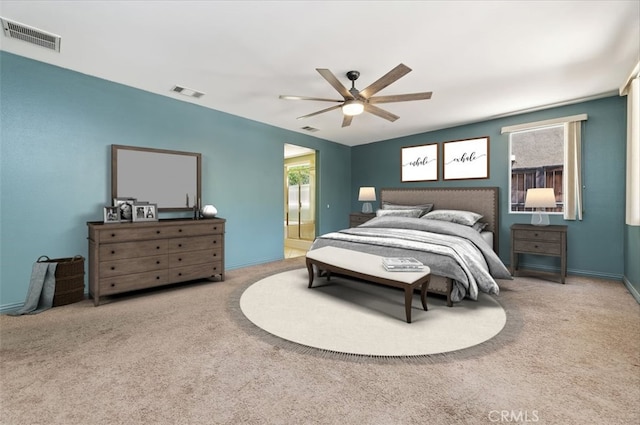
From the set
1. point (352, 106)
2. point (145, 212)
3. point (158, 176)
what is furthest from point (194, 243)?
point (352, 106)

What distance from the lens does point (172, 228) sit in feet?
11.4

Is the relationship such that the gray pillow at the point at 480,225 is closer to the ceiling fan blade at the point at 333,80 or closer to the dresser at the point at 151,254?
the ceiling fan blade at the point at 333,80

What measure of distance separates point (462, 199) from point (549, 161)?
137 centimetres

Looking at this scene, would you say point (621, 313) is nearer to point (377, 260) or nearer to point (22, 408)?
point (377, 260)

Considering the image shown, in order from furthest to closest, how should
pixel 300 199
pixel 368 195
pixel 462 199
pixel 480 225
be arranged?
pixel 300 199
pixel 368 195
pixel 462 199
pixel 480 225

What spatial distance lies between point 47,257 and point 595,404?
4.70m

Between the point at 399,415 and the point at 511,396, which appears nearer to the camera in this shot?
the point at 399,415

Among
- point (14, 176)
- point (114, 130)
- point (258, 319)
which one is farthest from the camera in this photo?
point (114, 130)

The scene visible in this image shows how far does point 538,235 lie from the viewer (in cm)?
398

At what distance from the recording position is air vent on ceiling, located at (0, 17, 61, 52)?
2.32 m

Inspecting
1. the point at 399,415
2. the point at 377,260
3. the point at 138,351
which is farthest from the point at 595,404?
the point at 138,351

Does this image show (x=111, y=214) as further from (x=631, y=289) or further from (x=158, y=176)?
(x=631, y=289)

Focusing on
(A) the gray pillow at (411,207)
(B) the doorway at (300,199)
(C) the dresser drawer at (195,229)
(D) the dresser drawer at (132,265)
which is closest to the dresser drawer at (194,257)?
(D) the dresser drawer at (132,265)

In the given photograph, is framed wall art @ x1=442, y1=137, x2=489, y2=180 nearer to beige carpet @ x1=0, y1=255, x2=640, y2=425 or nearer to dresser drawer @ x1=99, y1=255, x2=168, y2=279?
beige carpet @ x1=0, y1=255, x2=640, y2=425
